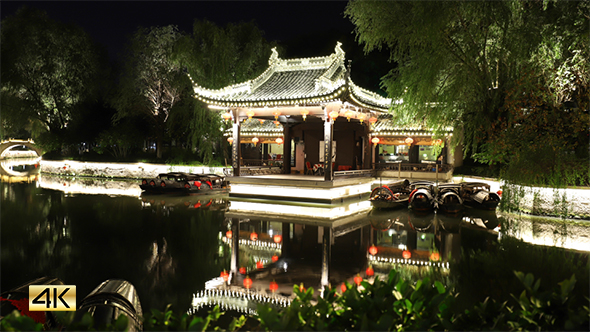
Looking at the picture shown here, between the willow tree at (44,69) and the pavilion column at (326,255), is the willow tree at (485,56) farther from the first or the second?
the willow tree at (44,69)

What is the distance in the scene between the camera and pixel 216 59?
19.5 metres

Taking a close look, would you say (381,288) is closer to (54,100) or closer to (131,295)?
(131,295)

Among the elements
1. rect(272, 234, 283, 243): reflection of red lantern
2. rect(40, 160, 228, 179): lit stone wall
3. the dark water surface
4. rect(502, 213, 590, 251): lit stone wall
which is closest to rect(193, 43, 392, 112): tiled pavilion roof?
the dark water surface

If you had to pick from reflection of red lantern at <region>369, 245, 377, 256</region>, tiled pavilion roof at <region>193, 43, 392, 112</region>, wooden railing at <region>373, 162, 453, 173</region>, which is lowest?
reflection of red lantern at <region>369, 245, 377, 256</region>

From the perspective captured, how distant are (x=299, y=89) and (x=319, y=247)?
8380 millimetres

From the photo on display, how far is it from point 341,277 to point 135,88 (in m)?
21.3

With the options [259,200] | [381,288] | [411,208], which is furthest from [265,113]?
[381,288]

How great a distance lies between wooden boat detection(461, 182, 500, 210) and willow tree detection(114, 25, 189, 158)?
16026 millimetres

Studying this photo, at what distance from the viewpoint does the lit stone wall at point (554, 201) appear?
33.9 feet

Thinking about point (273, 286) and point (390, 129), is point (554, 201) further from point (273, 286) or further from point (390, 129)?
point (273, 286)

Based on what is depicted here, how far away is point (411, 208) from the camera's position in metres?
12.2

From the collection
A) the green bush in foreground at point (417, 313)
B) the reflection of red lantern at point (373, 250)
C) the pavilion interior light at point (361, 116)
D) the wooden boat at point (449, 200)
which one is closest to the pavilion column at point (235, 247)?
the reflection of red lantern at point (373, 250)

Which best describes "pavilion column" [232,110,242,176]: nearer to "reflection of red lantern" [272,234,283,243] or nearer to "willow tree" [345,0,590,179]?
"willow tree" [345,0,590,179]

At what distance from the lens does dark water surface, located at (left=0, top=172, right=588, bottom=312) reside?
5539 millimetres
